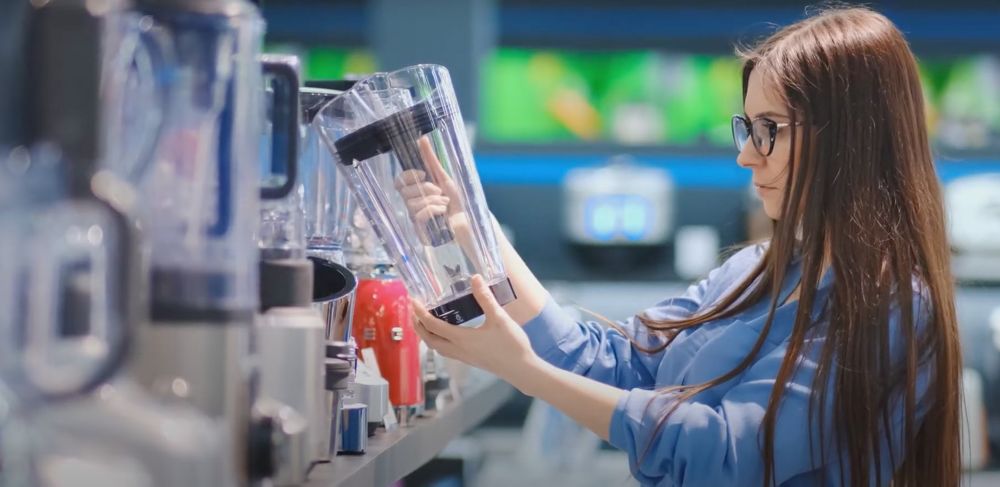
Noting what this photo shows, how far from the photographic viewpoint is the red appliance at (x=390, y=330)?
1626mm

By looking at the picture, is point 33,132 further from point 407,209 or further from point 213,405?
point 407,209

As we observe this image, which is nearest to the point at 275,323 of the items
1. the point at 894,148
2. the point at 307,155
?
the point at 307,155

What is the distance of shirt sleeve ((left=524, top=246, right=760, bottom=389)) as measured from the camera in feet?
5.81

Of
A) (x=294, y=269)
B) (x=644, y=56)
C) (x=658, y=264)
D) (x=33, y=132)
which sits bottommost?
(x=658, y=264)

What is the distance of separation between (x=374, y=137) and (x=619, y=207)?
353cm

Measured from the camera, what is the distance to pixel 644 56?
5117 mm

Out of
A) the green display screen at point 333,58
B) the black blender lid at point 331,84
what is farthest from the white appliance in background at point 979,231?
the black blender lid at point 331,84

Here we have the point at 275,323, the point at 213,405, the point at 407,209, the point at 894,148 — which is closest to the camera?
the point at 213,405

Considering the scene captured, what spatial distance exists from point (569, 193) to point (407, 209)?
3509 millimetres

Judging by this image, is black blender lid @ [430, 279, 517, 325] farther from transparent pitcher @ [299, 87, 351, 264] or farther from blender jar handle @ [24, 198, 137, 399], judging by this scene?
blender jar handle @ [24, 198, 137, 399]

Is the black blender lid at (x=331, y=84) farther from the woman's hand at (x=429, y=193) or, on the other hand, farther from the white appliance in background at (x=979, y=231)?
the white appliance in background at (x=979, y=231)

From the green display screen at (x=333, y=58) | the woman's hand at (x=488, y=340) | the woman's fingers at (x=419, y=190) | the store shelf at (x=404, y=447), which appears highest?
the green display screen at (x=333, y=58)

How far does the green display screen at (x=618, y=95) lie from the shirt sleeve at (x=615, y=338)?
3.20 m

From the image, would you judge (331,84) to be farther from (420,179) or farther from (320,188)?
(420,179)
